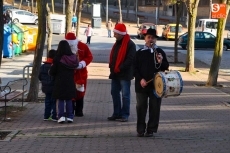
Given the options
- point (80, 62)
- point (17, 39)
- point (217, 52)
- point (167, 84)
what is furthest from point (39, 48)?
point (17, 39)

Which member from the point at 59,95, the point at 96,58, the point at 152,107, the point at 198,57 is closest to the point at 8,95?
the point at 59,95

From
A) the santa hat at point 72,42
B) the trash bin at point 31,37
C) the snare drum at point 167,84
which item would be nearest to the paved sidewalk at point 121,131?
the snare drum at point 167,84

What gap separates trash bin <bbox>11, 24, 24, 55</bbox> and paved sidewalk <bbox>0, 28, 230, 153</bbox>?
13507mm

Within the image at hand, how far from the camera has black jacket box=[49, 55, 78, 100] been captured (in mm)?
10062

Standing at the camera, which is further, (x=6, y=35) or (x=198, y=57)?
(x=198, y=57)

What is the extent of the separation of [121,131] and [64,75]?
1.53 meters

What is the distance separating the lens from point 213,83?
18594mm

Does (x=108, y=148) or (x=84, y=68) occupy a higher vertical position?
(x=84, y=68)

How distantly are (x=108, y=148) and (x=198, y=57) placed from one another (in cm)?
2541

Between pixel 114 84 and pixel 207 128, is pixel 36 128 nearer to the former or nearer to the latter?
pixel 114 84

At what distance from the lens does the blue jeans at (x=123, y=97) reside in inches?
412

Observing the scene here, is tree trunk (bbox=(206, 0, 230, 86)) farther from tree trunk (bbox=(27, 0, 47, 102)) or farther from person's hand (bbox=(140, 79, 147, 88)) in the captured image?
person's hand (bbox=(140, 79, 147, 88))

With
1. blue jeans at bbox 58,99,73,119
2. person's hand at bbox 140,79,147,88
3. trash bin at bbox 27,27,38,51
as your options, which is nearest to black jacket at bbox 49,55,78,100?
blue jeans at bbox 58,99,73,119

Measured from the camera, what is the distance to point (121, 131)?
9.54 metres
